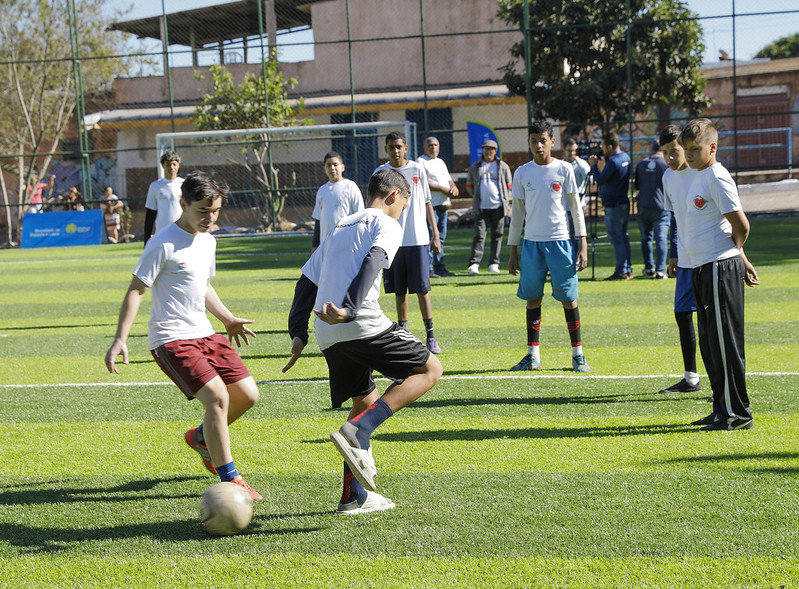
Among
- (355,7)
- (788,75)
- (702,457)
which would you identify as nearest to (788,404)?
(702,457)

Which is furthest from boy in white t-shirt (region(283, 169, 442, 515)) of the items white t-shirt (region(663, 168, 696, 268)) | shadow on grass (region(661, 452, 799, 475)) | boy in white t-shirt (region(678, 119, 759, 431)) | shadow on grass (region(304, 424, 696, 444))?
white t-shirt (region(663, 168, 696, 268))

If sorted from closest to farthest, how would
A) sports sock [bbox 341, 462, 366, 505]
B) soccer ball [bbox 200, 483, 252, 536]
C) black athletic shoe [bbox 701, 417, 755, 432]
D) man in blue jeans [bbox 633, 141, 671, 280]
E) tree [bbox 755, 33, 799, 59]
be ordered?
A: soccer ball [bbox 200, 483, 252, 536] → sports sock [bbox 341, 462, 366, 505] → black athletic shoe [bbox 701, 417, 755, 432] → man in blue jeans [bbox 633, 141, 671, 280] → tree [bbox 755, 33, 799, 59]

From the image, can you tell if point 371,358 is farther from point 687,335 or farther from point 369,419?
point 687,335

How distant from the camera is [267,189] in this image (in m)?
27.6

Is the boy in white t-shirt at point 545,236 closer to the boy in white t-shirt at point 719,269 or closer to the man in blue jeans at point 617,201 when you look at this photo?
the boy in white t-shirt at point 719,269

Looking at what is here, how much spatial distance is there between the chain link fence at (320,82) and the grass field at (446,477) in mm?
17777

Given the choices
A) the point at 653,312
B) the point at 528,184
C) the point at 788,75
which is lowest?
the point at 653,312

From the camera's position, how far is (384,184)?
4777mm

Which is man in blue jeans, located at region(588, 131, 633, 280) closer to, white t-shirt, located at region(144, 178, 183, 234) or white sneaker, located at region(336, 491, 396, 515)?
white t-shirt, located at region(144, 178, 183, 234)

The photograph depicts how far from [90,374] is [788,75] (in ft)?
123

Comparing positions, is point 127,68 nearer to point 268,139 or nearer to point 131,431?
point 268,139

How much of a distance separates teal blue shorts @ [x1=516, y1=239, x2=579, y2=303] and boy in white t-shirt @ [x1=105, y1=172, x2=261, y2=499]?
3.66 metres

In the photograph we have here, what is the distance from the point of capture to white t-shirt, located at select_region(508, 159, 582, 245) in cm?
826

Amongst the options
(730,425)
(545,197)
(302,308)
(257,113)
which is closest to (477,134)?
(257,113)
